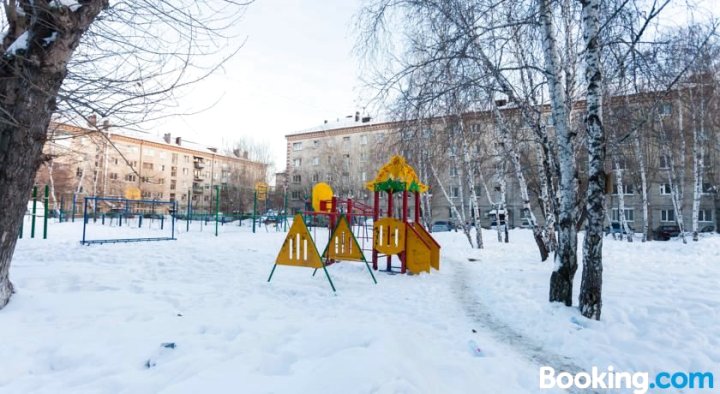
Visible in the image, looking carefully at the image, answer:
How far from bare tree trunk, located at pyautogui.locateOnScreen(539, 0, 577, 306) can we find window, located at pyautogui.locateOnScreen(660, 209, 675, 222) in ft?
120

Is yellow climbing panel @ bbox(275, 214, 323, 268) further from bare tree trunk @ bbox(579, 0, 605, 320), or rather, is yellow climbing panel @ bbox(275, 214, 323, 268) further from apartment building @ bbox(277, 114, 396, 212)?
apartment building @ bbox(277, 114, 396, 212)

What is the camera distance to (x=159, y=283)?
243 inches

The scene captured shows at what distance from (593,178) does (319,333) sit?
4.03m

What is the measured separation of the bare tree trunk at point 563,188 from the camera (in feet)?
18.3

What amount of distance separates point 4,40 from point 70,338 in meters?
3.08

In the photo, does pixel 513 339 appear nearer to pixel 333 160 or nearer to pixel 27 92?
pixel 27 92

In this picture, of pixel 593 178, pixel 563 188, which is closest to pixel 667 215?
pixel 563 188

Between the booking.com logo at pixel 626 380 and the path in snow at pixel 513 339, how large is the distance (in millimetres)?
104

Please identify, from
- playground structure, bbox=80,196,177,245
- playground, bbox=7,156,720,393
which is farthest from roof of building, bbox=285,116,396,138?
playground, bbox=7,156,720,393

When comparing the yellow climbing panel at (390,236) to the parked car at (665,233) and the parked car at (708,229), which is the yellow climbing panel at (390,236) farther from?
the parked car at (708,229)

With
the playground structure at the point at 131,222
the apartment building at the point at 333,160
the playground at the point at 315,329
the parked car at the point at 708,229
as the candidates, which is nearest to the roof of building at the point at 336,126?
the apartment building at the point at 333,160

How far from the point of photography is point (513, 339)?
174 inches

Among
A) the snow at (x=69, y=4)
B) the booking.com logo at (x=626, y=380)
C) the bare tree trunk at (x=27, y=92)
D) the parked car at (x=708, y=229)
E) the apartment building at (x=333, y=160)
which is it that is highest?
the apartment building at (x=333, y=160)

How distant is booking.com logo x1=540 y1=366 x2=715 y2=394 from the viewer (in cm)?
324
